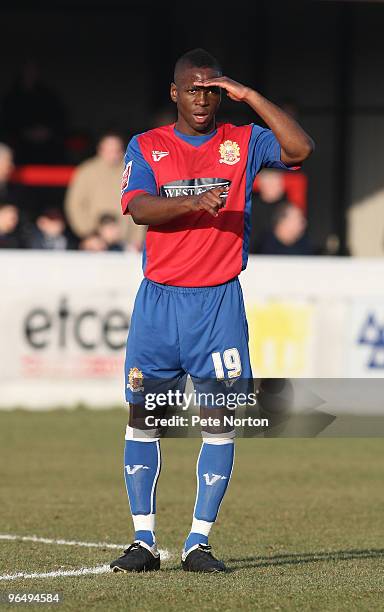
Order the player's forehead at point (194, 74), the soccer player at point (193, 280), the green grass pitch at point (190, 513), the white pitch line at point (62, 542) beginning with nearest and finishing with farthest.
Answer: the green grass pitch at point (190, 513)
the player's forehead at point (194, 74)
the soccer player at point (193, 280)
the white pitch line at point (62, 542)

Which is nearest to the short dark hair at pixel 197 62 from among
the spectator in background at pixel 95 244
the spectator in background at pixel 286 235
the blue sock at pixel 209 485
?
the blue sock at pixel 209 485

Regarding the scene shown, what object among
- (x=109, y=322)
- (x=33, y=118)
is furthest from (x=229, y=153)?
(x=33, y=118)

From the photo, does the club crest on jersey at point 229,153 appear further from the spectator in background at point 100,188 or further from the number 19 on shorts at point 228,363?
the spectator in background at point 100,188

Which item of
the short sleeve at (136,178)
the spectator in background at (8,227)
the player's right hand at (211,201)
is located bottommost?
the spectator in background at (8,227)

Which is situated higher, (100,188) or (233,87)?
(233,87)

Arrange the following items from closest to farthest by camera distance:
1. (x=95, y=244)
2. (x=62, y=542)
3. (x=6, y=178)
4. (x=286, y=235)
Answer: (x=62, y=542), (x=286, y=235), (x=95, y=244), (x=6, y=178)

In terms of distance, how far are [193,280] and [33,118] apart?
41.0ft

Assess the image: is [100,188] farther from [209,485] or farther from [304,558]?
[209,485]

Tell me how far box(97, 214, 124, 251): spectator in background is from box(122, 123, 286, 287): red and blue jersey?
909 centimetres

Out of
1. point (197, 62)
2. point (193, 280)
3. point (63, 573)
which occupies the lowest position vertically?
point (63, 573)

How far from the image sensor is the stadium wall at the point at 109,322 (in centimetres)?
1441

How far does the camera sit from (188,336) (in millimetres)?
6707

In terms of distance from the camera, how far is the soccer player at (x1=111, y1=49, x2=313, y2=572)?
21.9ft

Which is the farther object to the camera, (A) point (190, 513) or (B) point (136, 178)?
→ (A) point (190, 513)
